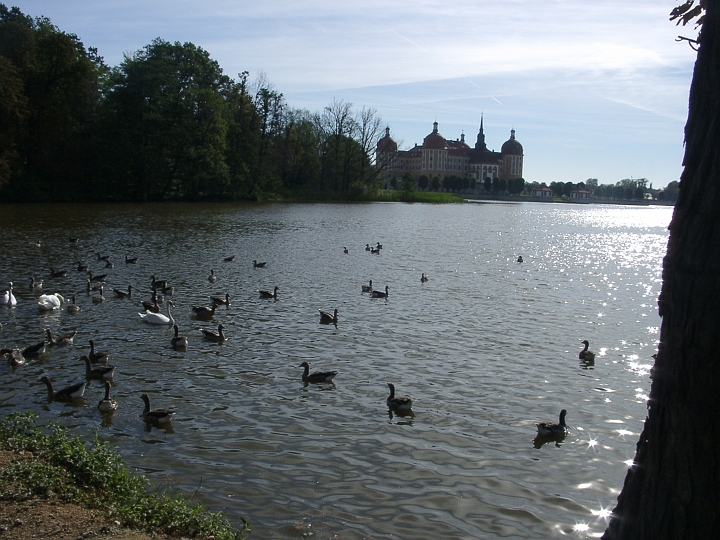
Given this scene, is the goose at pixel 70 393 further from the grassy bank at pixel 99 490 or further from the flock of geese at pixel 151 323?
the grassy bank at pixel 99 490

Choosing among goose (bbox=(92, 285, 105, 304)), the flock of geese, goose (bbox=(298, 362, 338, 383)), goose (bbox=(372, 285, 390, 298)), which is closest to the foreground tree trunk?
the flock of geese

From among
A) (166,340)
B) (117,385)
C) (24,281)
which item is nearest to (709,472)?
(117,385)

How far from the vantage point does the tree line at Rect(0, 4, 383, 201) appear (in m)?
60.5

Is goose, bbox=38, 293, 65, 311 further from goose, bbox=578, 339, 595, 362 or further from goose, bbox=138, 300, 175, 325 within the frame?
goose, bbox=578, 339, 595, 362

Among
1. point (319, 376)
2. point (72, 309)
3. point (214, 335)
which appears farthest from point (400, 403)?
point (72, 309)

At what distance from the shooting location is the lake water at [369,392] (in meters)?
7.73

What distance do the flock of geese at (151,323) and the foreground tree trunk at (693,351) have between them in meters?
6.06

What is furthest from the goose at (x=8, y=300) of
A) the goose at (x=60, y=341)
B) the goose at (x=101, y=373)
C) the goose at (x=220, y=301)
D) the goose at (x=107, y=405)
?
the goose at (x=107, y=405)

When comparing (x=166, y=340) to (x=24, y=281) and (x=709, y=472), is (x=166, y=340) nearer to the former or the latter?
(x=24, y=281)

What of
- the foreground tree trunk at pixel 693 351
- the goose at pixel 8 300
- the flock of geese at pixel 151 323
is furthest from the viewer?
the goose at pixel 8 300

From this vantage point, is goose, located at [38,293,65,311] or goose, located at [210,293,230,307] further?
goose, located at [210,293,230,307]

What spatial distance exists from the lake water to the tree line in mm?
38759

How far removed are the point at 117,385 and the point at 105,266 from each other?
16049 mm

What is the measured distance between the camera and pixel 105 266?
26203 mm
